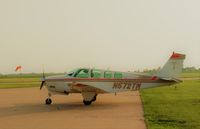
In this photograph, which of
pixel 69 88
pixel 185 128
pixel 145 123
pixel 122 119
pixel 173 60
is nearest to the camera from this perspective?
pixel 185 128

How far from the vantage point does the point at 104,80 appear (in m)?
21.0

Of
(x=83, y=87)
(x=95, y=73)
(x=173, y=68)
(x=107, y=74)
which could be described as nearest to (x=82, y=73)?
(x=95, y=73)

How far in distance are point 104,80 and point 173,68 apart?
178 inches

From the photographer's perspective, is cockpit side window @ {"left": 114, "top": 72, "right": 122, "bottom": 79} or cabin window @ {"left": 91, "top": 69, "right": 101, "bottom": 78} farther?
cockpit side window @ {"left": 114, "top": 72, "right": 122, "bottom": 79}

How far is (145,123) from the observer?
1311cm

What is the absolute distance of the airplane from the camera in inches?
807

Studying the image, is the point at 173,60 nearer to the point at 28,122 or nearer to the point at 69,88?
the point at 69,88

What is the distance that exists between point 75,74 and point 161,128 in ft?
31.8

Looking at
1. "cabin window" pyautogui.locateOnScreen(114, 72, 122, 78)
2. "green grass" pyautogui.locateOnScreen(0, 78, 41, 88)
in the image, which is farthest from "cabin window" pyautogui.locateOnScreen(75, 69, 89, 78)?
"green grass" pyautogui.locateOnScreen(0, 78, 41, 88)

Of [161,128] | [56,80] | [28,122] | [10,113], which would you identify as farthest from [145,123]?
[56,80]

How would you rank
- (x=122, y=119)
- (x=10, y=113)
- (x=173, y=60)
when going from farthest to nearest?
(x=173, y=60), (x=10, y=113), (x=122, y=119)

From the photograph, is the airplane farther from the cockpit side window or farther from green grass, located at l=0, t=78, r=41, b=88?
green grass, located at l=0, t=78, r=41, b=88

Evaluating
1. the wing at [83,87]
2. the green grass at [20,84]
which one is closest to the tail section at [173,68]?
the wing at [83,87]

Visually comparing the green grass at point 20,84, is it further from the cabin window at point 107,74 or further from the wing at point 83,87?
the wing at point 83,87
